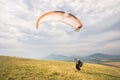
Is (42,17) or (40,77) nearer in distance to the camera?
(42,17)

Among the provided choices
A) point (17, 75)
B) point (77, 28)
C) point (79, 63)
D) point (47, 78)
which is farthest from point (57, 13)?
point (79, 63)

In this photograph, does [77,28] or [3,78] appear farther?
[3,78]

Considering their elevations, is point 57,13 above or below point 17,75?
above

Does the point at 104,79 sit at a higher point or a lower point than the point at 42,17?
lower

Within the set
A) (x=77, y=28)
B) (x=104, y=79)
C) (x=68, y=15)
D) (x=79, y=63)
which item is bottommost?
(x=104, y=79)

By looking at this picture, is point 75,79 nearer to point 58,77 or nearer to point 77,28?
point 58,77

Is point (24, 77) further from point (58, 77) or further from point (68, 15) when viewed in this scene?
point (68, 15)

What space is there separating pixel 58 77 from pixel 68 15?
9.93m

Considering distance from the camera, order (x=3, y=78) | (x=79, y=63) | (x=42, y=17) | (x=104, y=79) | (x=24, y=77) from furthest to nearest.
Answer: (x=79, y=63) → (x=104, y=79) → (x=24, y=77) → (x=3, y=78) → (x=42, y=17)

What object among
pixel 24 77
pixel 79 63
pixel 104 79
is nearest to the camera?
pixel 24 77

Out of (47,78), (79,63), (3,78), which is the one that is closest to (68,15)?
(47,78)

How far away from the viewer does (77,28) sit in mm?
14320

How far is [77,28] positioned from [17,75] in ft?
36.2

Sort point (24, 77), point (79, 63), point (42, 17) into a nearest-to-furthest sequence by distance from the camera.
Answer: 1. point (42, 17)
2. point (24, 77)
3. point (79, 63)
